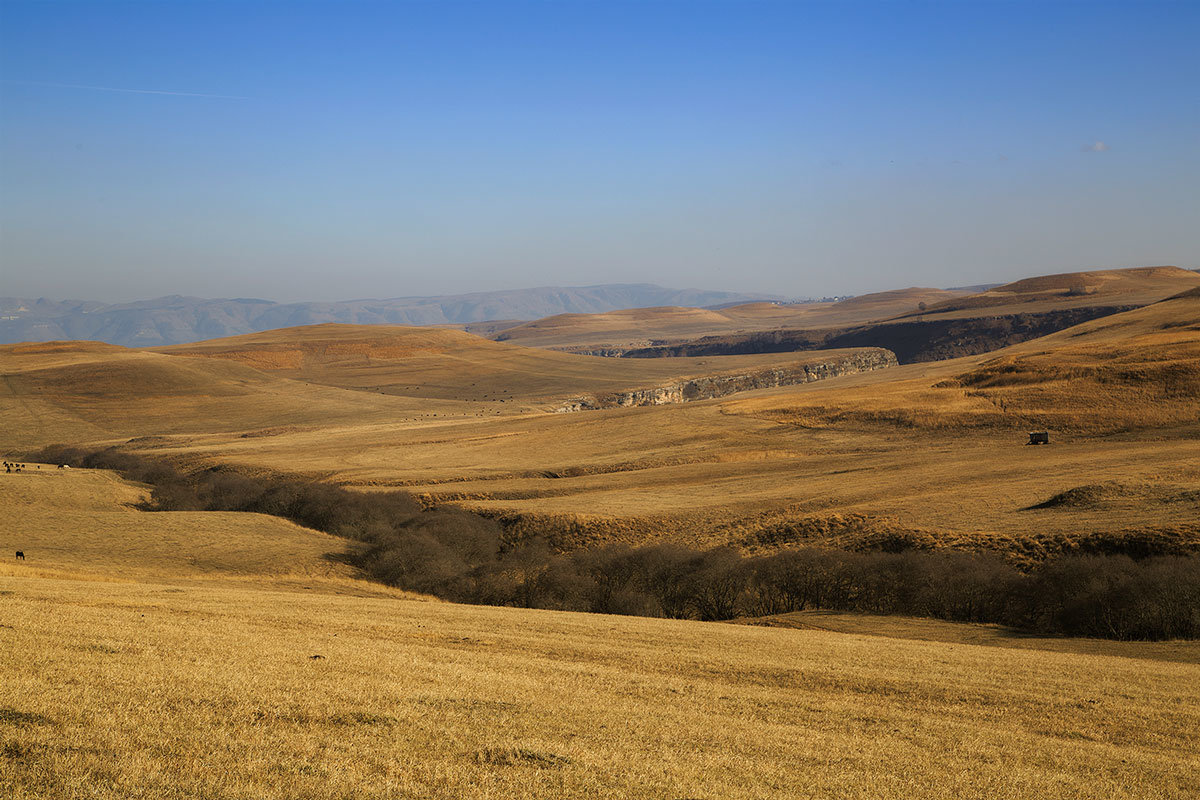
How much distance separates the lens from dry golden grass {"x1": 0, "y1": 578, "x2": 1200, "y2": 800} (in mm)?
10602

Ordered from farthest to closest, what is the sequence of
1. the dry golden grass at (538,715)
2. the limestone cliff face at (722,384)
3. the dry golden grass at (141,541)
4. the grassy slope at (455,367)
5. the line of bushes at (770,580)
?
the grassy slope at (455,367) < the limestone cliff face at (722,384) < the dry golden grass at (141,541) < the line of bushes at (770,580) < the dry golden grass at (538,715)

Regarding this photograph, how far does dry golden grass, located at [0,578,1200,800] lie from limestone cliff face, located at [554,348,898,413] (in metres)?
107

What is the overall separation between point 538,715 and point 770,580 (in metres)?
24.7

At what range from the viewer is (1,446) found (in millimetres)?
93500

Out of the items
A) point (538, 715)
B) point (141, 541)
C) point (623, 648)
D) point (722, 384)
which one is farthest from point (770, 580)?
point (722, 384)

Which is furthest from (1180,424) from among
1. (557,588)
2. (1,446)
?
(1,446)

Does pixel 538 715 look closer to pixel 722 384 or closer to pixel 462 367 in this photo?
pixel 722 384

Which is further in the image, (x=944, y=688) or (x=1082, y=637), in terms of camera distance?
(x=1082, y=637)

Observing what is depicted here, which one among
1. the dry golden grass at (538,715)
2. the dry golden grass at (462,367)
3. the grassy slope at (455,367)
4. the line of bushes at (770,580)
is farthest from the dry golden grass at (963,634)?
the grassy slope at (455,367)

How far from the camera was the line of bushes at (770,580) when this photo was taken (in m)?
27.8

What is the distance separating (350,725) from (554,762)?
10.1 feet

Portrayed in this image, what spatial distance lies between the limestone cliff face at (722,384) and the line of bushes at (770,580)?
80476mm

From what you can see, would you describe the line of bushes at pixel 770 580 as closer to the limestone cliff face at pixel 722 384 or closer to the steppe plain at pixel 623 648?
the steppe plain at pixel 623 648

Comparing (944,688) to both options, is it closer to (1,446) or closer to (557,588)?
(557,588)
